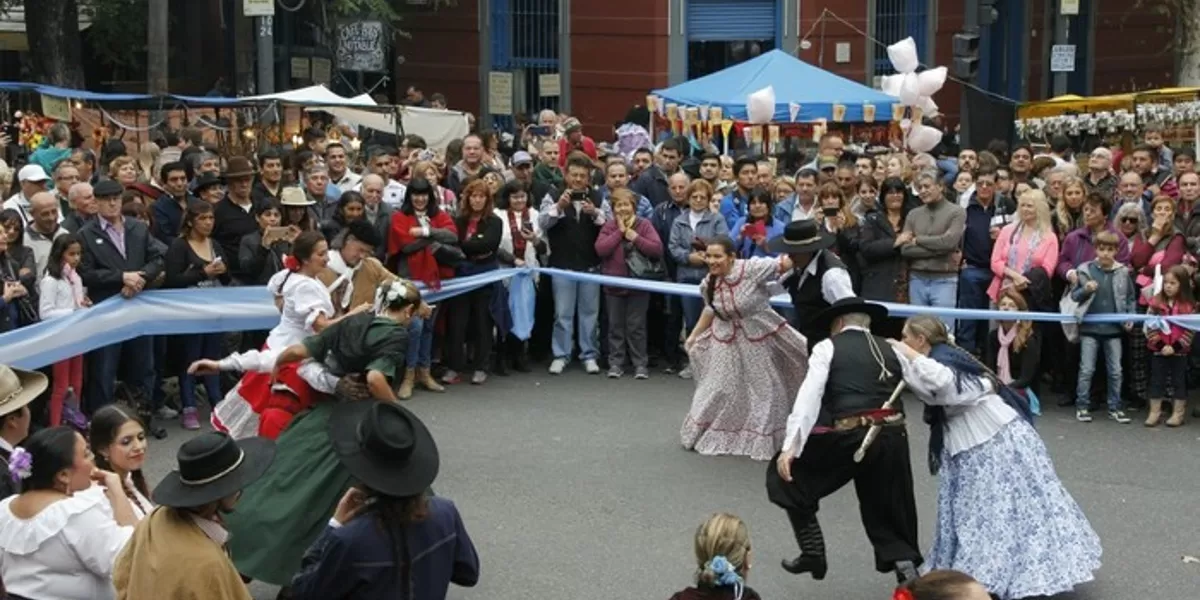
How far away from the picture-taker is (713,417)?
447 inches

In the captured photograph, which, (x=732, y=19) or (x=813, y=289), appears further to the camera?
(x=732, y=19)

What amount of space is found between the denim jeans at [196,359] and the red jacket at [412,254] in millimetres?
1473

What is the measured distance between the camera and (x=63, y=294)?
11250 mm

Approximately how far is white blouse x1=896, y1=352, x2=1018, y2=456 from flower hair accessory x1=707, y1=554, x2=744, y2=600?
7.60 ft

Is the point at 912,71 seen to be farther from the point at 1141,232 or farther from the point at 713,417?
the point at 713,417

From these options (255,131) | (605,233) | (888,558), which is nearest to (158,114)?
(255,131)

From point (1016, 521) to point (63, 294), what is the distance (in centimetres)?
618

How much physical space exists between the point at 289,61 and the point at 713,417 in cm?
2016

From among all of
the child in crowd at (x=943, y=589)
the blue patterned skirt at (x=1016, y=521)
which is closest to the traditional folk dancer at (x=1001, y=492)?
the blue patterned skirt at (x=1016, y=521)

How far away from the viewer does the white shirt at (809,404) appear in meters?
8.05

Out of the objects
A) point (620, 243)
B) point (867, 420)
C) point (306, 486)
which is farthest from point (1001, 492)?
point (620, 243)

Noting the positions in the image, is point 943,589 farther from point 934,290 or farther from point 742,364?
point 934,290

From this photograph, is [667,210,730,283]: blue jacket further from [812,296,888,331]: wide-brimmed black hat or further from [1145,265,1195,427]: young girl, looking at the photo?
[812,296,888,331]: wide-brimmed black hat

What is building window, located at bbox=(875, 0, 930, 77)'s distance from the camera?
29041 mm
